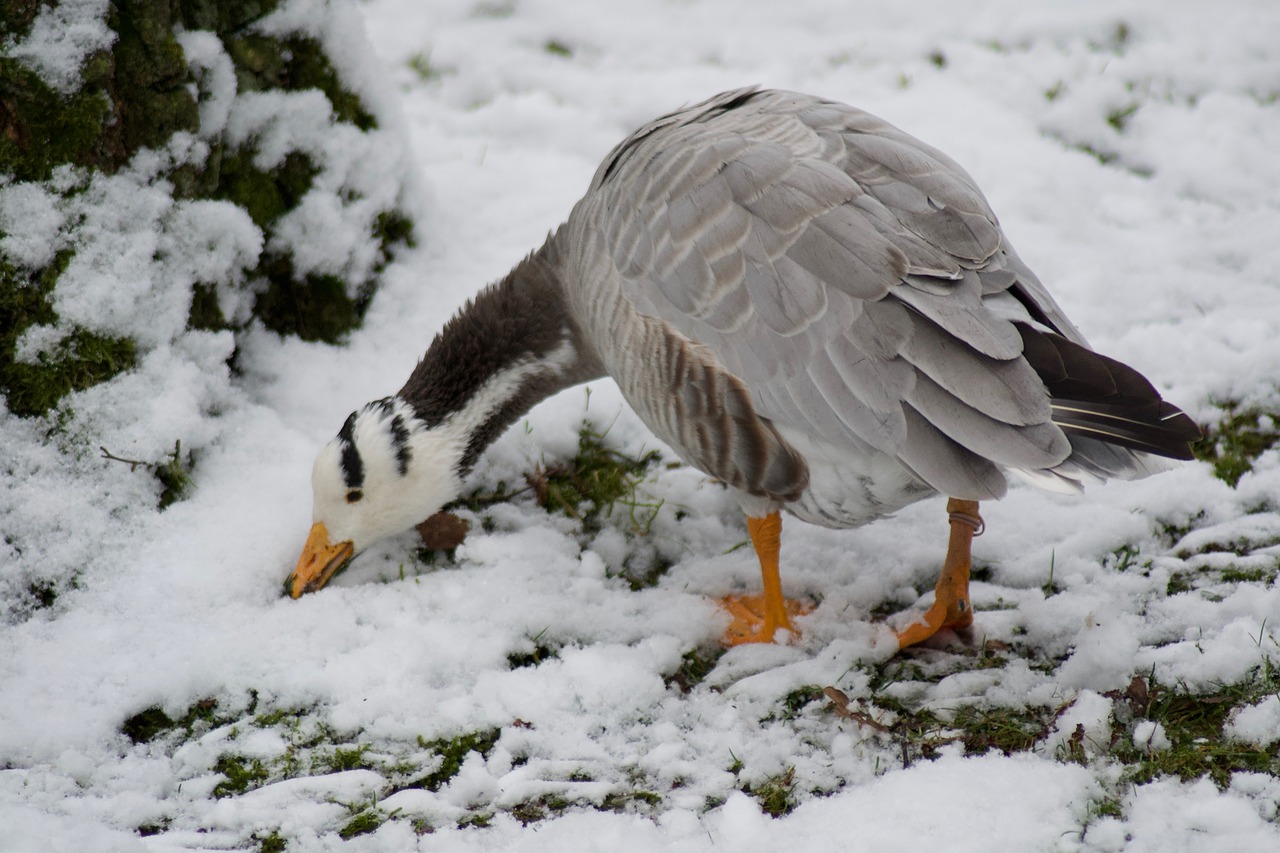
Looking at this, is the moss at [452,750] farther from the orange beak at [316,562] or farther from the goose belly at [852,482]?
the goose belly at [852,482]

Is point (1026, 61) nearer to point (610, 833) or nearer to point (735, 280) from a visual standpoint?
point (735, 280)

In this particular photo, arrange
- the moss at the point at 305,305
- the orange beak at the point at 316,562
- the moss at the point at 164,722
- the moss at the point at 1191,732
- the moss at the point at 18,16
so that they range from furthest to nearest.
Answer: the moss at the point at 305,305 < the orange beak at the point at 316,562 < the moss at the point at 18,16 < the moss at the point at 164,722 < the moss at the point at 1191,732

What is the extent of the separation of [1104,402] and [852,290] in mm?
652

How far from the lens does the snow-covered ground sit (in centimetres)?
230

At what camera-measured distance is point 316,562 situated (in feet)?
10.5

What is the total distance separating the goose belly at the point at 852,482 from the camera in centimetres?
271

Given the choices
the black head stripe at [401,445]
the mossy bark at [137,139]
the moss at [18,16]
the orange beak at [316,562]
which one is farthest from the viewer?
the black head stripe at [401,445]

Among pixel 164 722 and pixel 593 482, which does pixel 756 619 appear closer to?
pixel 593 482

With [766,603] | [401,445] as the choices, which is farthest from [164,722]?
[766,603]

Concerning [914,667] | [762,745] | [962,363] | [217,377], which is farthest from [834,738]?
[217,377]

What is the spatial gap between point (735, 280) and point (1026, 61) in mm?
3899

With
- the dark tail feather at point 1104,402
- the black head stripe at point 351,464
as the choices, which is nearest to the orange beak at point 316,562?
the black head stripe at point 351,464

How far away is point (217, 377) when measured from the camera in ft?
11.6

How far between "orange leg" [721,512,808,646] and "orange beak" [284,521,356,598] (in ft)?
4.04
